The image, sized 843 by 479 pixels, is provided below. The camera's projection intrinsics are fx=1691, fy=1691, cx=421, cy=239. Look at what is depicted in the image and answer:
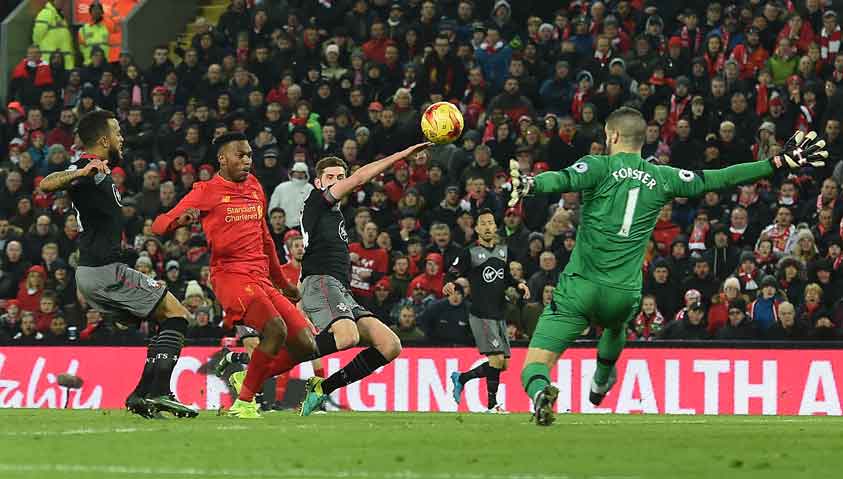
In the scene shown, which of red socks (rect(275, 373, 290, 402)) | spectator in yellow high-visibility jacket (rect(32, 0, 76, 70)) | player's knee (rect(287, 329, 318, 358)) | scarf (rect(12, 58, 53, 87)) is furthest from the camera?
spectator in yellow high-visibility jacket (rect(32, 0, 76, 70))

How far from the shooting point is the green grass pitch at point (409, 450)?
806cm

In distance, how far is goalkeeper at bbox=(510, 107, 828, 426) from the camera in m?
10.7

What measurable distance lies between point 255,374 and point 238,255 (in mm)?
910

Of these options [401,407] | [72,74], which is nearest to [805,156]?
[401,407]

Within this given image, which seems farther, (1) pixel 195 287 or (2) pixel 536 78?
(2) pixel 536 78

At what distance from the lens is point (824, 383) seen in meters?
17.4

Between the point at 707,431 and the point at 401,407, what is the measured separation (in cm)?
787

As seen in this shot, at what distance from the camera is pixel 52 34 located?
28.7 metres

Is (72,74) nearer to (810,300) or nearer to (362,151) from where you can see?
(362,151)

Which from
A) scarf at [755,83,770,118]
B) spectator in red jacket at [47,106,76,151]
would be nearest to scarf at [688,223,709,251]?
scarf at [755,83,770,118]

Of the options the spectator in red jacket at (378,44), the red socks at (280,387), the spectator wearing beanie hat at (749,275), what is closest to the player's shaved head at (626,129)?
the red socks at (280,387)

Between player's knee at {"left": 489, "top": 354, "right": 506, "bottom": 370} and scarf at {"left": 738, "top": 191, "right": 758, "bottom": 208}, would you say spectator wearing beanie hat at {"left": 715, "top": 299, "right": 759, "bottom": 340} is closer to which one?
scarf at {"left": 738, "top": 191, "right": 758, "bottom": 208}

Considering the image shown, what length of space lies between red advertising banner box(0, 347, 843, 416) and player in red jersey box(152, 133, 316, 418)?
5866 millimetres

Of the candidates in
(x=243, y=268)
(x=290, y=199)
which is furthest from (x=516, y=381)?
(x=243, y=268)
